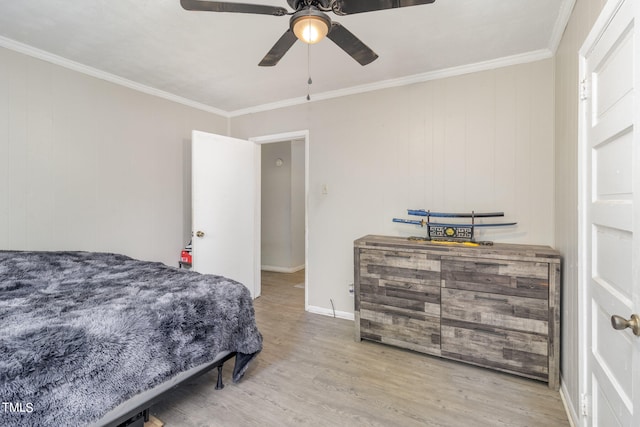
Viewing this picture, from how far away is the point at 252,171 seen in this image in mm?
Answer: 3986

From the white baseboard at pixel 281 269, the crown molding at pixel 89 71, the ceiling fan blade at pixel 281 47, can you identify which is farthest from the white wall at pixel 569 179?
the white baseboard at pixel 281 269

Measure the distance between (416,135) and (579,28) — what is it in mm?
1409

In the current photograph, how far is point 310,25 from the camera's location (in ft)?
4.60

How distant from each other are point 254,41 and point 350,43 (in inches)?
41.4

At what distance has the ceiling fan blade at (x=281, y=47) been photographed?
5.14ft

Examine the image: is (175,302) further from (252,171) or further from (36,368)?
(252,171)

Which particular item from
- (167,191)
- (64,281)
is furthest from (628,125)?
(167,191)

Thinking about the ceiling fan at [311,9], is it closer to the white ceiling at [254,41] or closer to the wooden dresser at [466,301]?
the white ceiling at [254,41]

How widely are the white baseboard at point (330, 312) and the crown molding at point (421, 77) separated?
94.4 inches

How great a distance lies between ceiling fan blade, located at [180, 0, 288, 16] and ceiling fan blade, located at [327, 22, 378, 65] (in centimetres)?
27

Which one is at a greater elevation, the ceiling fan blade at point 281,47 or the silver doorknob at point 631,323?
the ceiling fan blade at point 281,47

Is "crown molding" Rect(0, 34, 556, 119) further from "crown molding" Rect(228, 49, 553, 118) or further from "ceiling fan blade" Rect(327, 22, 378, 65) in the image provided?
"ceiling fan blade" Rect(327, 22, 378, 65)

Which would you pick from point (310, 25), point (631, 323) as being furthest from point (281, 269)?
point (631, 323)

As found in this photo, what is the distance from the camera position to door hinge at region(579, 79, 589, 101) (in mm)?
1485
